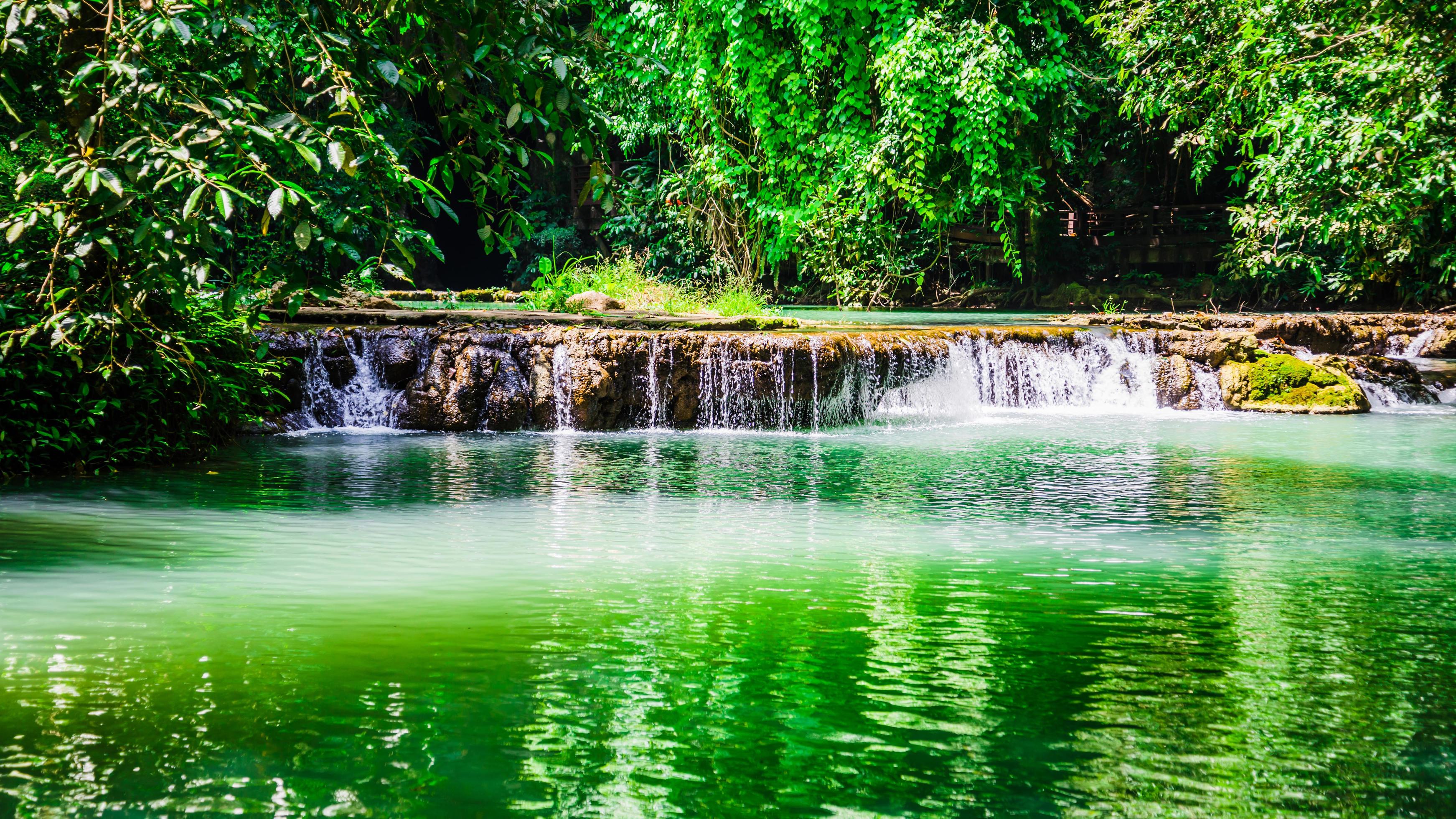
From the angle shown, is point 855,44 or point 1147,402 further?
point 855,44

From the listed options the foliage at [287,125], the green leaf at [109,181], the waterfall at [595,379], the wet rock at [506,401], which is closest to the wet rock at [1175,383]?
the waterfall at [595,379]

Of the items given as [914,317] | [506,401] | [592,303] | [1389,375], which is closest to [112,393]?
[506,401]

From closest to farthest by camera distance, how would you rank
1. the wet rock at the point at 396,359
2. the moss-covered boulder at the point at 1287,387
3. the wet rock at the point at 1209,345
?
the wet rock at the point at 396,359 < the moss-covered boulder at the point at 1287,387 < the wet rock at the point at 1209,345

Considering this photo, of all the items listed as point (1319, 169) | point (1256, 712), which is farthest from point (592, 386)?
point (1256, 712)

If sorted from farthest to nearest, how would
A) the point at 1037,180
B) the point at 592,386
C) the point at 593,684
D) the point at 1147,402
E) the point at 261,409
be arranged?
the point at 1037,180, the point at 1147,402, the point at 592,386, the point at 261,409, the point at 593,684

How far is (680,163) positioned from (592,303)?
31.8ft

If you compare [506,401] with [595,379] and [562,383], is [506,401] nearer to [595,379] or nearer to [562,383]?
[562,383]

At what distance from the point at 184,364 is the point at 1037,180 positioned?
13.3 metres

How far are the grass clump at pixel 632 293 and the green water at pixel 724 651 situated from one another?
301 inches

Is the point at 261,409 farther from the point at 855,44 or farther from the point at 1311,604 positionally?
the point at 855,44

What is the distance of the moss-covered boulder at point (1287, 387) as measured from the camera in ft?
43.4

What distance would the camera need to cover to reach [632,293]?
17.0 metres

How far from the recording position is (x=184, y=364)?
25.8ft

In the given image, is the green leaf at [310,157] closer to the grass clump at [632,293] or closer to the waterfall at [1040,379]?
the waterfall at [1040,379]
